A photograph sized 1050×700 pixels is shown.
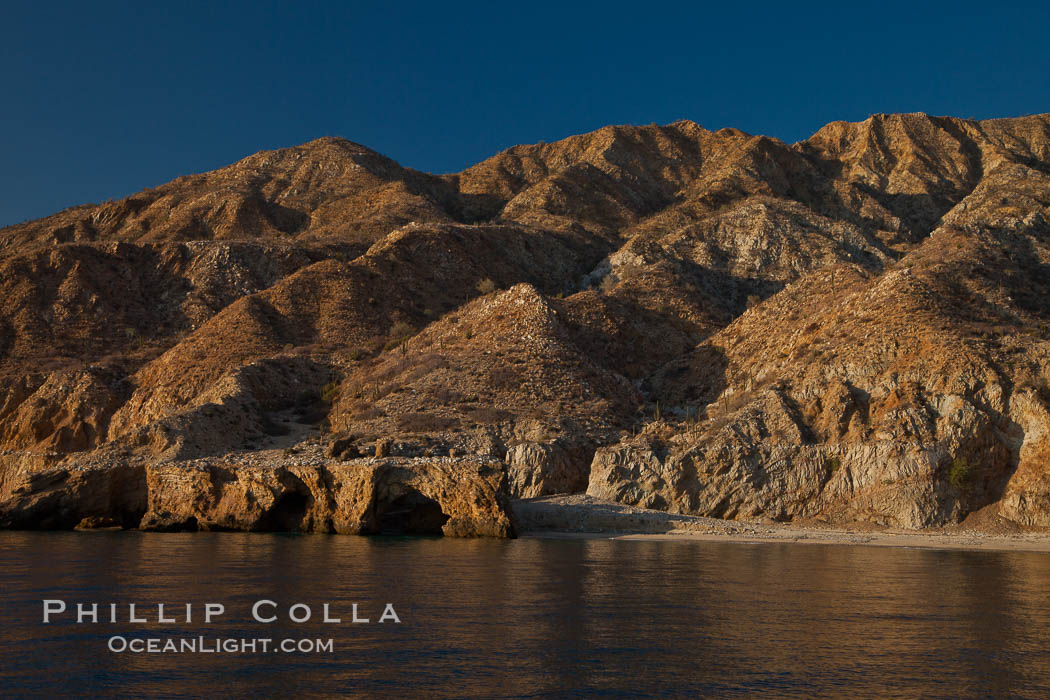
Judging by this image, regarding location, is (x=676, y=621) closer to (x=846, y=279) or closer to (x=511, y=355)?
(x=511, y=355)

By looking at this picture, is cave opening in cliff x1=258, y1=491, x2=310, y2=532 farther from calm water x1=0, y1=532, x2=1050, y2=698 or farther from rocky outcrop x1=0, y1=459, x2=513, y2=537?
calm water x1=0, y1=532, x2=1050, y2=698

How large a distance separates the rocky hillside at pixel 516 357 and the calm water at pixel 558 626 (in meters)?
10.1

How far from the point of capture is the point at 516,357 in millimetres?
50938

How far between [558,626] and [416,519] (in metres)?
23.5

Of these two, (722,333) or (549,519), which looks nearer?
(549,519)

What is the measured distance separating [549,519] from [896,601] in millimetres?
20123

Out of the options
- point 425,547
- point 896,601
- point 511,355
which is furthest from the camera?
point 511,355

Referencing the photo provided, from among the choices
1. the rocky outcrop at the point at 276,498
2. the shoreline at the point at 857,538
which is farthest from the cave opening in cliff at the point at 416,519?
the shoreline at the point at 857,538

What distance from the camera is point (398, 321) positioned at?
6575 centimetres

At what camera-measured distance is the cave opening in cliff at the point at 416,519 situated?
37344 millimetres

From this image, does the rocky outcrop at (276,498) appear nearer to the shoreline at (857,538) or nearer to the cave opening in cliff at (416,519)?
the cave opening in cliff at (416,519)

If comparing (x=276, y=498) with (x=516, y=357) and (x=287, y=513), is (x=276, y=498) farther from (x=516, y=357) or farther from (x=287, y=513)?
(x=516, y=357)

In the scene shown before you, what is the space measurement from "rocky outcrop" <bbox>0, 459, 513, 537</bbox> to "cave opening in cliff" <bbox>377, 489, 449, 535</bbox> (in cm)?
4

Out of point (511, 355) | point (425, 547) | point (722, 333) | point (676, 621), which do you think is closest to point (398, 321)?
point (511, 355)
